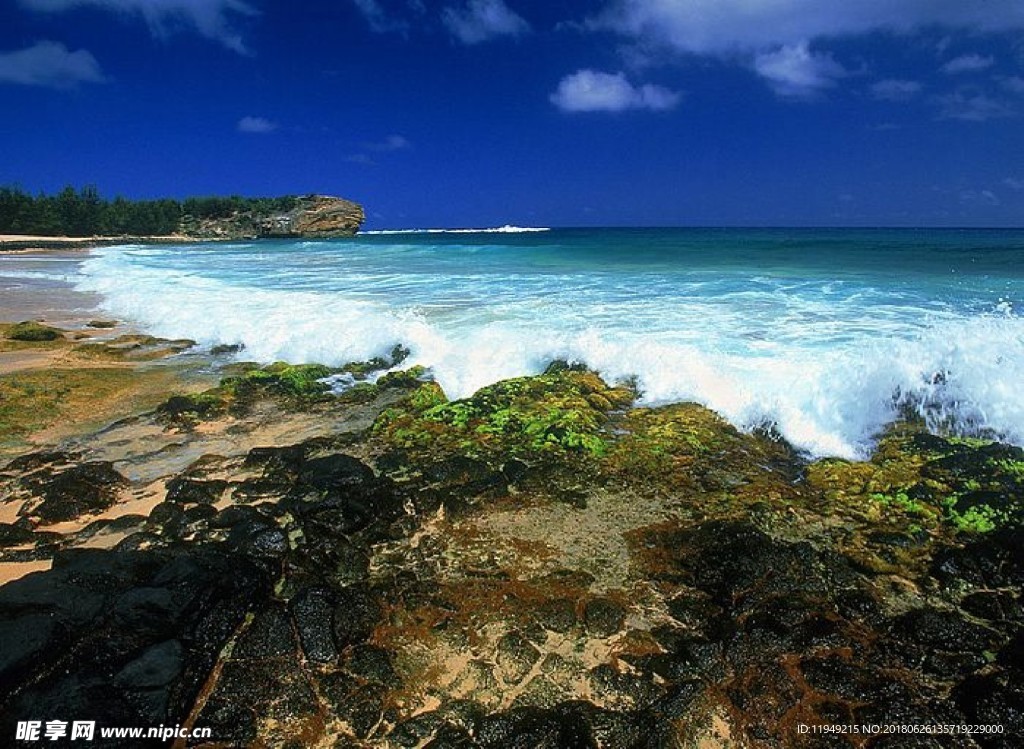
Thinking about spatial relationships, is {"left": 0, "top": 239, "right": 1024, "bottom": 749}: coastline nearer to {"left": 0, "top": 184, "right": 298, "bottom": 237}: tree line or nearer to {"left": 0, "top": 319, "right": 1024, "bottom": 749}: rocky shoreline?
{"left": 0, "top": 319, "right": 1024, "bottom": 749}: rocky shoreline

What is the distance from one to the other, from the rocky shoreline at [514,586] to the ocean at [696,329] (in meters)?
0.70

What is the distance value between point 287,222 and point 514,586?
294 feet

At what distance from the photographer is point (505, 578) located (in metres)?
4.08

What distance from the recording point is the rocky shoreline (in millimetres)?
2996

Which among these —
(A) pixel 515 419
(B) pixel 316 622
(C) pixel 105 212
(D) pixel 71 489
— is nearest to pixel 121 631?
(B) pixel 316 622

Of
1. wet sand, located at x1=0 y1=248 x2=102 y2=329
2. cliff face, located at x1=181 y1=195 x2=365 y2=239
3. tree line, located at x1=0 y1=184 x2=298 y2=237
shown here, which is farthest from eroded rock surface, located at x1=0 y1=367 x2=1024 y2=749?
cliff face, located at x1=181 y1=195 x2=365 y2=239

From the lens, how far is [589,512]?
4.96m

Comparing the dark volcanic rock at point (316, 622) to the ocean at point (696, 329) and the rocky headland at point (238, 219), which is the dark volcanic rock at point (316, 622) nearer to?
the ocean at point (696, 329)

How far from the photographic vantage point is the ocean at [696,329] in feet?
22.1

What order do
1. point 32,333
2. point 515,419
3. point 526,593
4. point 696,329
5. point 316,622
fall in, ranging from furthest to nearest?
point 32,333, point 696,329, point 515,419, point 526,593, point 316,622

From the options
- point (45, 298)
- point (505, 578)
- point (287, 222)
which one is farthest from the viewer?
point (287, 222)

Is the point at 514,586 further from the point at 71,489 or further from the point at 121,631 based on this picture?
the point at 71,489

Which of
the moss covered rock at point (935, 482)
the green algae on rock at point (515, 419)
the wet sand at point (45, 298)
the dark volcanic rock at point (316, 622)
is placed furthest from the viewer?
the wet sand at point (45, 298)

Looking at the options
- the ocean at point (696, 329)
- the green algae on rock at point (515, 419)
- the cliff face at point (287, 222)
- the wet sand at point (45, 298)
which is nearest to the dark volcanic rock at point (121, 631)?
the green algae on rock at point (515, 419)
